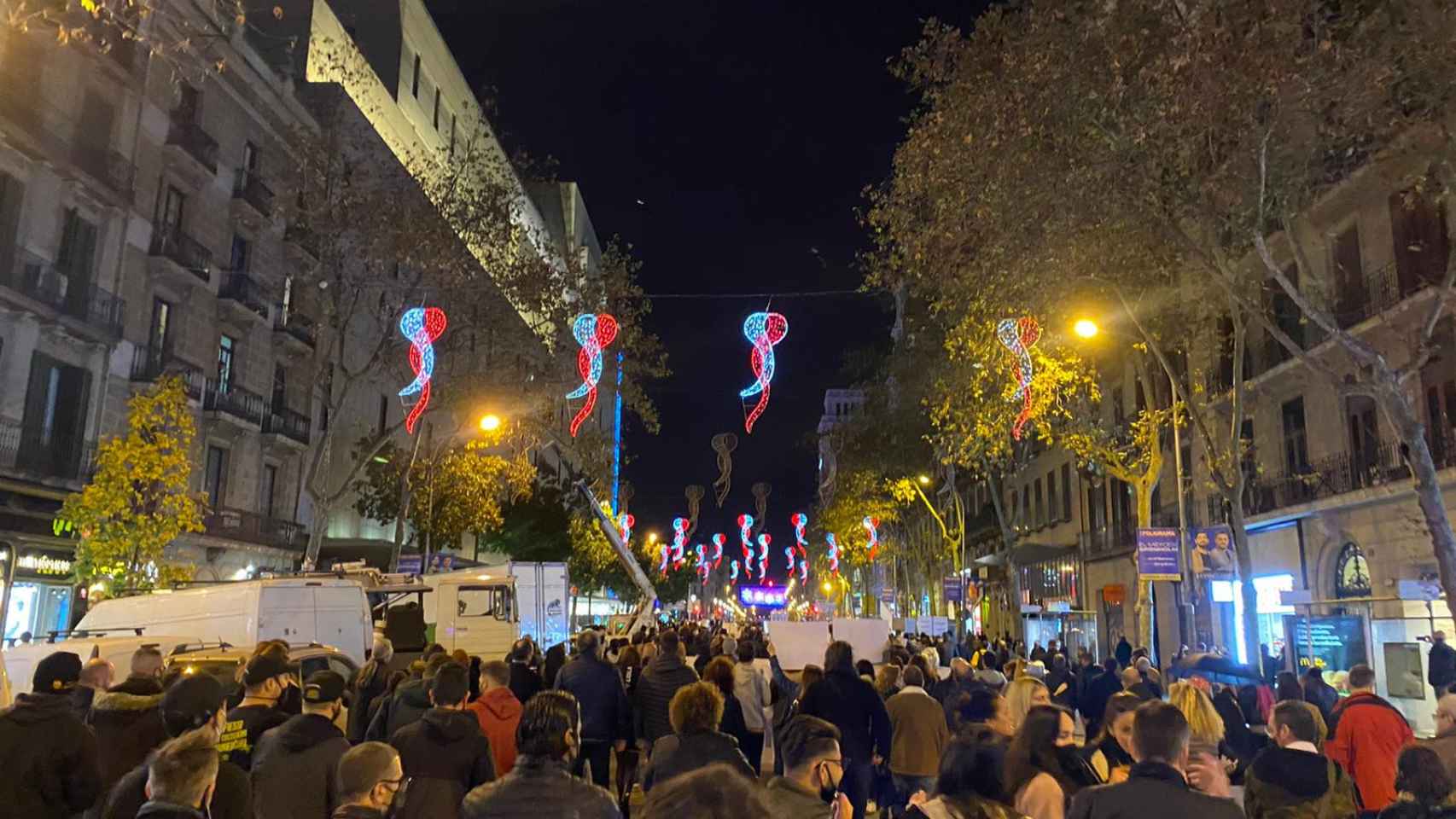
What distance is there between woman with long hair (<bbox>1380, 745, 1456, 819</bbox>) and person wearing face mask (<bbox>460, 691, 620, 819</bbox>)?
3.55 metres

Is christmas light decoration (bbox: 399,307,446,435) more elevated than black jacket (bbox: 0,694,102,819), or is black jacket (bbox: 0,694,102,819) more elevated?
christmas light decoration (bbox: 399,307,446,435)

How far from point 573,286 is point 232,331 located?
11.3m

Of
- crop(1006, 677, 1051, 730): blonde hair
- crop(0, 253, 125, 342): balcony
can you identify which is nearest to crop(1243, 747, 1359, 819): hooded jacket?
crop(1006, 677, 1051, 730): blonde hair

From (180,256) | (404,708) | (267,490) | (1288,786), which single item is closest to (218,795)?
(404,708)

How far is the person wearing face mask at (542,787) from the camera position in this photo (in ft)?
12.4

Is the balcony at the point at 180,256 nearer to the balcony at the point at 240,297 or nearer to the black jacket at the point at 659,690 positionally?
the balcony at the point at 240,297

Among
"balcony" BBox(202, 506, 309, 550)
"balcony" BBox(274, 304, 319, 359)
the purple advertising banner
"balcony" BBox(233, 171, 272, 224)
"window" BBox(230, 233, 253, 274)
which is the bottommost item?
the purple advertising banner

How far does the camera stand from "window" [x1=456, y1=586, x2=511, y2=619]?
1029 inches

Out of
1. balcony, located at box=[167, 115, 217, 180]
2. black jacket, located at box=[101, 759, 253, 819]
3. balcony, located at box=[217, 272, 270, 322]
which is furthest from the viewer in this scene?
balcony, located at box=[217, 272, 270, 322]

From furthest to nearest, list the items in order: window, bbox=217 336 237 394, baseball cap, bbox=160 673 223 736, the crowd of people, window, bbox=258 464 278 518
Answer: window, bbox=258 464 278 518 → window, bbox=217 336 237 394 → baseball cap, bbox=160 673 223 736 → the crowd of people

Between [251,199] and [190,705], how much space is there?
2983 cm

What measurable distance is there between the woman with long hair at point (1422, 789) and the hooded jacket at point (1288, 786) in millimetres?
280

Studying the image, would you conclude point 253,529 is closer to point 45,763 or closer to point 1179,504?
point 1179,504

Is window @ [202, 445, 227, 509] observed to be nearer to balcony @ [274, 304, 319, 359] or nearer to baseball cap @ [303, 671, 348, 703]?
balcony @ [274, 304, 319, 359]
